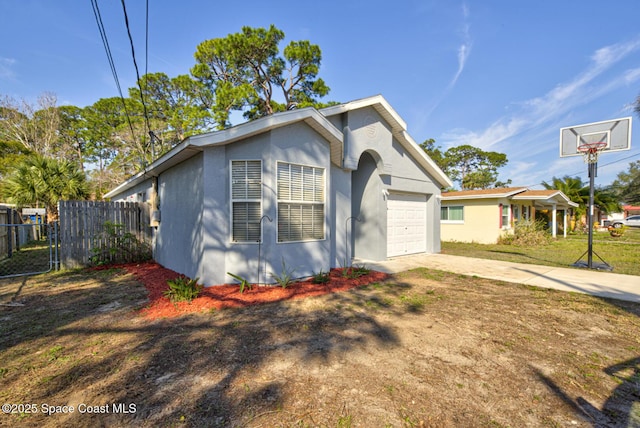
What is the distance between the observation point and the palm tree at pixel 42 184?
11891 millimetres

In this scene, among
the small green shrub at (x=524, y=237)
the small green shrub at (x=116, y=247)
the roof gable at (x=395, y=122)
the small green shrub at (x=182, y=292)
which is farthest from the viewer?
the small green shrub at (x=524, y=237)

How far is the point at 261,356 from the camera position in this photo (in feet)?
10.9

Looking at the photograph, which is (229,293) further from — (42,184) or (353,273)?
(42,184)

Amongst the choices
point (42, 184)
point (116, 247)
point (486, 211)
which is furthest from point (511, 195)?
point (42, 184)

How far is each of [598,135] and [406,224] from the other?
651 cm

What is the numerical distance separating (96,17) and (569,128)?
1320 centimetres

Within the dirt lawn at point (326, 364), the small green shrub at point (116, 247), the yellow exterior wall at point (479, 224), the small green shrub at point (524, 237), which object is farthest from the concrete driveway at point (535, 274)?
the small green shrub at point (116, 247)

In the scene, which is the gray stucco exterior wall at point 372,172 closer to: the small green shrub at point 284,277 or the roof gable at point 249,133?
the roof gable at point 249,133

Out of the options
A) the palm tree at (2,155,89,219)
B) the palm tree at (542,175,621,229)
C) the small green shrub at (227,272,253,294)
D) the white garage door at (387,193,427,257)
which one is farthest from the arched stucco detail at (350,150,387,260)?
the palm tree at (542,175,621,229)

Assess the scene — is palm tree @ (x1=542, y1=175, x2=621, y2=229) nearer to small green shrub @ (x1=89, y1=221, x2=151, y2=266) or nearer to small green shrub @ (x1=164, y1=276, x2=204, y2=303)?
small green shrub @ (x1=164, y1=276, x2=204, y2=303)

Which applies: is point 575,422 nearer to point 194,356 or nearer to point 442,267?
point 194,356

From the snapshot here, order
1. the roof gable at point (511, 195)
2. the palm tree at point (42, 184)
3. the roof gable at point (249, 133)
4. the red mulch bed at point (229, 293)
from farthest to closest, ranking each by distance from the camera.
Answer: the roof gable at point (511, 195)
the palm tree at point (42, 184)
the roof gable at point (249, 133)
the red mulch bed at point (229, 293)

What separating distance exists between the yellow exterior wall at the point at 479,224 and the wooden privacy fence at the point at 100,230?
1694cm

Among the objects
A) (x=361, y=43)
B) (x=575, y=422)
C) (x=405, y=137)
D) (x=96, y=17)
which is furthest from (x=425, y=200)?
(x=96, y=17)
